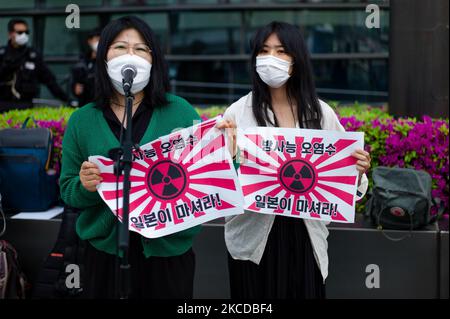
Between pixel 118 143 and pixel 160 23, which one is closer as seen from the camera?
pixel 118 143

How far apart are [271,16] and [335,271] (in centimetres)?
622

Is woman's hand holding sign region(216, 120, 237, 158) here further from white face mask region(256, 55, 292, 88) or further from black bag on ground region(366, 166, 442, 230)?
black bag on ground region(366, 166, 442, 230)

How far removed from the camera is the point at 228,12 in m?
10.7

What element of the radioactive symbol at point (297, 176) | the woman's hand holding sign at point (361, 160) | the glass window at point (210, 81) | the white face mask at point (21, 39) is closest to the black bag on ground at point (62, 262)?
the radioactive symbol at point (297, 176)

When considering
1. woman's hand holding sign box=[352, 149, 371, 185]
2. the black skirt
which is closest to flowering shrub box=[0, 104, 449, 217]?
woman's hand holding sign box=[352, 149, 371, 185]

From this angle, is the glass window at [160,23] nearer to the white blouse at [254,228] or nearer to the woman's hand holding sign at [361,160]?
the white blouse at [254,228]

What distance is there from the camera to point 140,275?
3.35 m

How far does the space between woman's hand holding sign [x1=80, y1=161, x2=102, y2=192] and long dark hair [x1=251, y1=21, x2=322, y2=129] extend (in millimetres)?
994

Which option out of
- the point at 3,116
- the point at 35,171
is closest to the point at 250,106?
the point at 35,171

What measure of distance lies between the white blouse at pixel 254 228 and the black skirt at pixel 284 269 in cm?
4

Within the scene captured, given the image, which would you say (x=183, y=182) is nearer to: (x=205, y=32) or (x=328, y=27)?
(x=205, y=32)

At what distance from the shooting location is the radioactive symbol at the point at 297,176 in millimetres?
3740

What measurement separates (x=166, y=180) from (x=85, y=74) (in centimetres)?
516

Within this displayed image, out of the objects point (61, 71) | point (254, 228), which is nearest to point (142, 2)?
point (61, 71)
